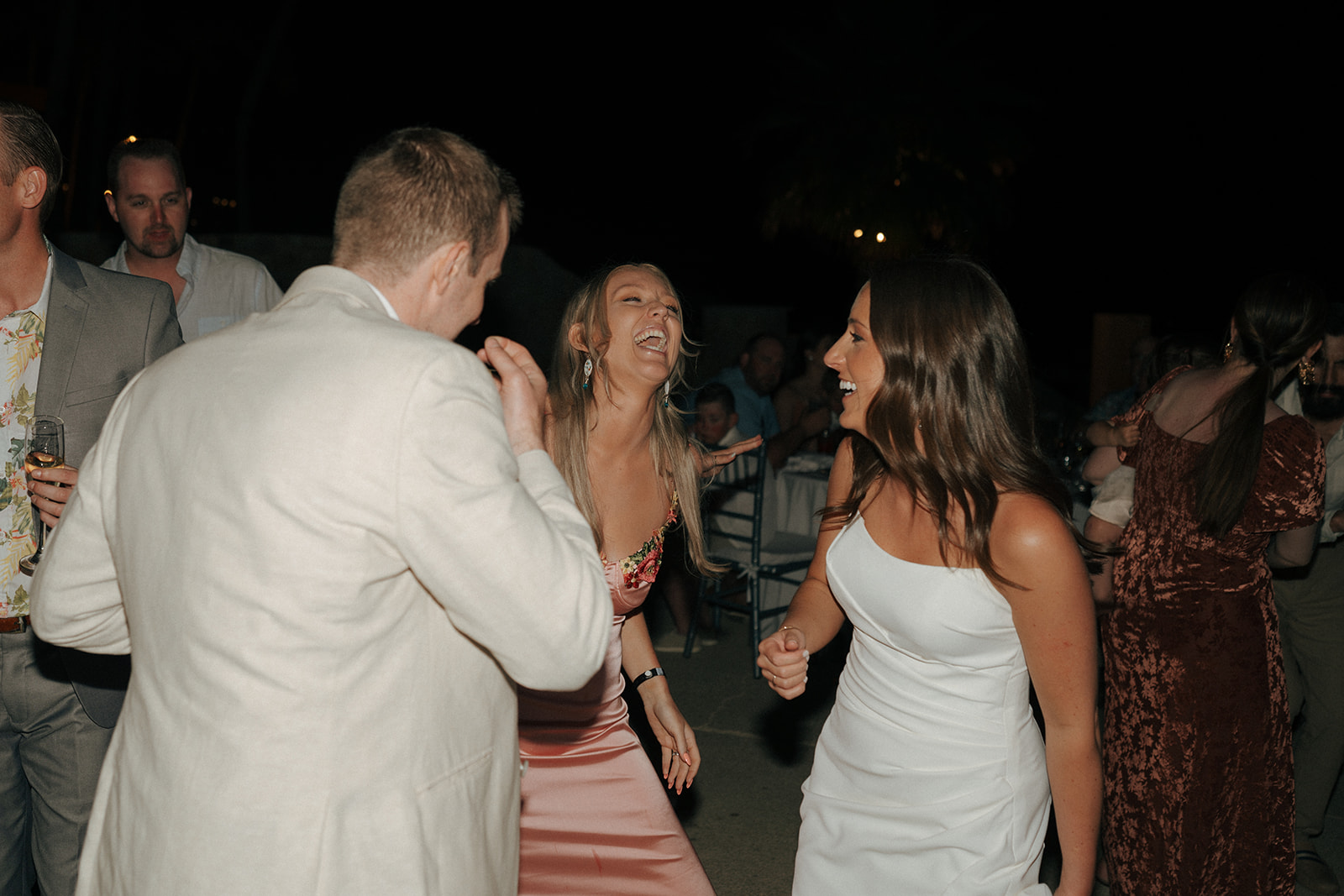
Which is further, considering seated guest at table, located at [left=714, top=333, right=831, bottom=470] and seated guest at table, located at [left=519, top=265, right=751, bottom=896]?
seated guest at table, located at [left=714, top=333, right=831, bottom=470]

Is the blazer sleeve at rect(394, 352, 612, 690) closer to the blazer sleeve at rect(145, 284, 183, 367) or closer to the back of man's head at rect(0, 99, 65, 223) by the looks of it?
the blazer sleeve at rect(145, 284, 183, 367)

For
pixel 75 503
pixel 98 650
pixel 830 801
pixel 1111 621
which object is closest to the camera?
pixel 75 503

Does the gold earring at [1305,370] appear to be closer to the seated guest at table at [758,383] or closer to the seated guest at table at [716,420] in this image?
the seated guest at table at [716,420]

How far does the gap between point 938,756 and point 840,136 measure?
57.0ft

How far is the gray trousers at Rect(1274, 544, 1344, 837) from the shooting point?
140 inches

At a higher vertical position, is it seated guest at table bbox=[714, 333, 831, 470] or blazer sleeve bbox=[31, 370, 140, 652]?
blazer sleeve bbox=[31, 370, 140, 652]

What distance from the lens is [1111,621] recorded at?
3193 millimetres

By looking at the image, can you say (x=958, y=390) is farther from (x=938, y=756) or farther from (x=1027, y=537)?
(x=938, y=756)

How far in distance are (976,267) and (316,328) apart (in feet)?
4.08

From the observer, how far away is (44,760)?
2307 mm

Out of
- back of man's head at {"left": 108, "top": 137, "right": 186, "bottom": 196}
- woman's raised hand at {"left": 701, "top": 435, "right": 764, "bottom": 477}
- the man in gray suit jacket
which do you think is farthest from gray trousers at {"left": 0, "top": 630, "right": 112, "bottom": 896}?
back of man's head at {"left": 108, "top": 137, "right": 186, "bottom": 196}

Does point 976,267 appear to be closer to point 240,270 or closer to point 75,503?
point 75,503

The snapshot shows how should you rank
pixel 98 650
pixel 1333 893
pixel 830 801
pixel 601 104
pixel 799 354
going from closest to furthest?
pixel 98 650 < pixel 830 801 < pixel 1333 893 < pixel 799 354 < pixel 601 104

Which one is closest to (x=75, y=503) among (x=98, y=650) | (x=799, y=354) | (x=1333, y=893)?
(x=98, y=650)
